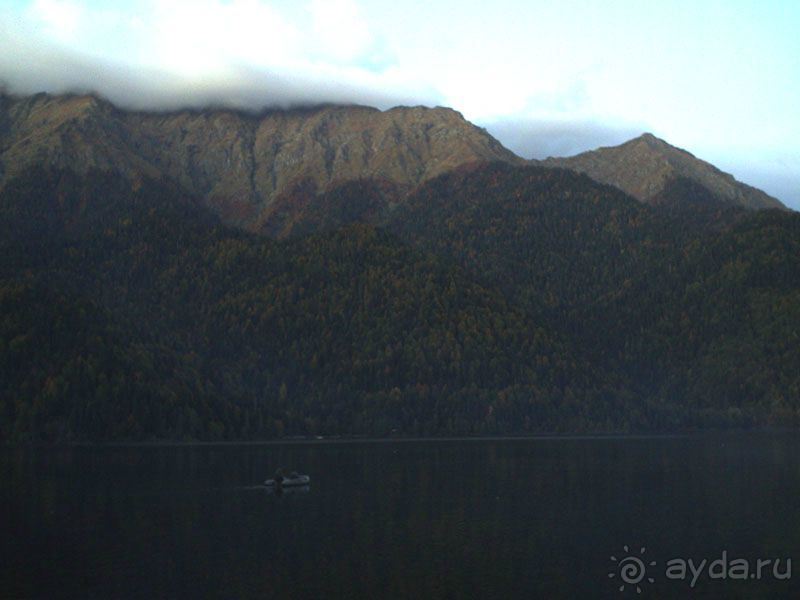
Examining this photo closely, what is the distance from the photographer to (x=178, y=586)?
92.2m

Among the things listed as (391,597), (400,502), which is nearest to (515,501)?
(400,502)

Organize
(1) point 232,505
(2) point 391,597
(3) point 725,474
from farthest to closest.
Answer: (3) point 725,474, (1) point 232,505, (2) point 391,597

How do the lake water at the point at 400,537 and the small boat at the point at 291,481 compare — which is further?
the small boat at the point at 291,481

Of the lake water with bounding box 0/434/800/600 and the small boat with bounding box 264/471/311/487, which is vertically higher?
the lake water with bounding box 0/434/800/600

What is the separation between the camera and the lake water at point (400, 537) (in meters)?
91.7

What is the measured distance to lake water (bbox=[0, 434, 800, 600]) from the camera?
301 ft

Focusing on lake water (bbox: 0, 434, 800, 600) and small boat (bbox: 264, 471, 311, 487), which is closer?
lake water (bbox: 0, 434, 800, 600)

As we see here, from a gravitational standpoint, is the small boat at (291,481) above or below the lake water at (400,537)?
below

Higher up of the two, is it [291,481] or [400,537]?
[400,537]

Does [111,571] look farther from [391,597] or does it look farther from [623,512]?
[623,512]

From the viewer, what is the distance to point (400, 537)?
379ft

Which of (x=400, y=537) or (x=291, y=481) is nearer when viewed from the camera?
(x=400, y=537)

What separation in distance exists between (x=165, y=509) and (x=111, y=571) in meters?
43.2

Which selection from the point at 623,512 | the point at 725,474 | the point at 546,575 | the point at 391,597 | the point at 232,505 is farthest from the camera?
the point at 725,474
